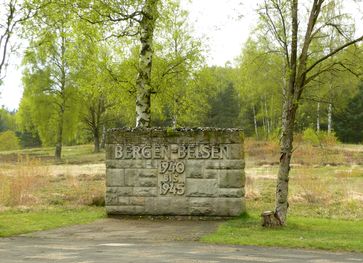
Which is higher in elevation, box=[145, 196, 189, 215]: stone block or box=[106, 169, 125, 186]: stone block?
box=[106, 169, 125, 186]: stone block

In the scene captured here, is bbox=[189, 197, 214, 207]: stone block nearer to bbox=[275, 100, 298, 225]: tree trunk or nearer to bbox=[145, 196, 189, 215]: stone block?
bbox=[145, 196, 189, 215]: stone block

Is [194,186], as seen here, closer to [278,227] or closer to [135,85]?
[278,227]

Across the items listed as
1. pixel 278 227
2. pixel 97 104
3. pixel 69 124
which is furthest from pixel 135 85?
pixel 97 104

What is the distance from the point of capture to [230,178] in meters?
14.4

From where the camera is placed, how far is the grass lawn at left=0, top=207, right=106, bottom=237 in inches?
491

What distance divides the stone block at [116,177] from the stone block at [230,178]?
2751 mm

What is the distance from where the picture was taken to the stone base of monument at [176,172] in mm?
14406

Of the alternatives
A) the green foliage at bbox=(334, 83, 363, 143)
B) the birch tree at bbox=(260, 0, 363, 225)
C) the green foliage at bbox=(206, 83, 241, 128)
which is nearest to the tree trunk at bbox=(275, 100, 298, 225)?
the birch tree at bbox=(260, 0, 363, 225)

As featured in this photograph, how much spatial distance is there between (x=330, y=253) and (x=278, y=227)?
10.6ft

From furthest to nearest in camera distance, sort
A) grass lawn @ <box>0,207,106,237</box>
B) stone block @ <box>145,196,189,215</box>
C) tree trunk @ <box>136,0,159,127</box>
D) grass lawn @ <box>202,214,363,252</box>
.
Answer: tree trunk @ <box>136,0,159,127</box> → stone block @ <box>145,196,189,215</box> → grass lawn @ <box>0,207,106,237</box> → grass lawn @ <box>202,214,363,252</box>

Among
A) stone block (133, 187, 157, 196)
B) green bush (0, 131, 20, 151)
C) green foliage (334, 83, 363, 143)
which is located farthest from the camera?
green bush (0, 131, 20, 151)

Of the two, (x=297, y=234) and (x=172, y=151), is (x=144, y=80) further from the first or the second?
(x=297, y=234)

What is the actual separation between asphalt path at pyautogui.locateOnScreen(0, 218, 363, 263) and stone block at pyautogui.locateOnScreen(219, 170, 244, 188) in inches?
73.4

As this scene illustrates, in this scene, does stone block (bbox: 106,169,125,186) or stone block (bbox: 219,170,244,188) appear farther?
stone block (bbox: 106,169,125,186)
